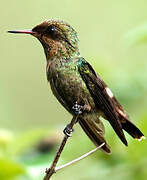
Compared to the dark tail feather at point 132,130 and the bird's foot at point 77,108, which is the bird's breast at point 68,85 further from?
the dark tail feather at point 132,130

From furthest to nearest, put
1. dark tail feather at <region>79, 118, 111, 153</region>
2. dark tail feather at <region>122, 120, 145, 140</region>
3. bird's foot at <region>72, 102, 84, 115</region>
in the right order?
dark tail feather at <region>79, 118, 111, 153</region> < dark tail feather at <region>122, 120, 145, 140</region> < bird's foot at <region>72, 102, 84, 115</region>

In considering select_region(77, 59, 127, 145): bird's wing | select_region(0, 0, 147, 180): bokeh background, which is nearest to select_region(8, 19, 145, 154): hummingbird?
select_region(77, 59, 127, 145): bird's wing

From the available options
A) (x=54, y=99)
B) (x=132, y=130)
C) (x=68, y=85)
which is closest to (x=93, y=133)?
(x=132, y=130)

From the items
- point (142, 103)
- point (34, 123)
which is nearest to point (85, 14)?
point (34, 123)

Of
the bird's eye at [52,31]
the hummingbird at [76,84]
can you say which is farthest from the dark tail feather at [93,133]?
the bird's eye at [52,31]

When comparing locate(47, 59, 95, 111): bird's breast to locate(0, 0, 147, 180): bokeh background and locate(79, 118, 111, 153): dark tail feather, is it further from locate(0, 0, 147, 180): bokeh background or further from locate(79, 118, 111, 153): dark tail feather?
locate(0, 0, 147, 180): bokeh background

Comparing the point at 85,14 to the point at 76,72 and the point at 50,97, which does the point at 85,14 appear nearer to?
the point at 50,97
